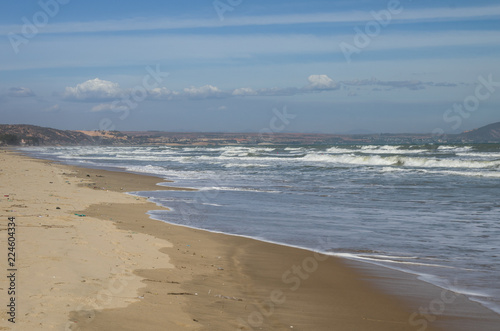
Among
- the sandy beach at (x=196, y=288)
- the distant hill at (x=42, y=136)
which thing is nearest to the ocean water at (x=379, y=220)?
the sandy beach at (x=196, y=288)

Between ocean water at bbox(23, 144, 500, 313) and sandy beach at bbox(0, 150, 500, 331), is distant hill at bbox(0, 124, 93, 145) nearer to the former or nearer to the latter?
ocean water at bbox(23, 144, 500, 313)

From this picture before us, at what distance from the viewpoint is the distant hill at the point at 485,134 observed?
115250 millimetres

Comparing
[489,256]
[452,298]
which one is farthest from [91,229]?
[489,256]

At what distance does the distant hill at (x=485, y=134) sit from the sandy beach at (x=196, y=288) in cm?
11850

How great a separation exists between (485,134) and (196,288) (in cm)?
13024

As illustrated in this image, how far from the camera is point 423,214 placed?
1313 centimetres

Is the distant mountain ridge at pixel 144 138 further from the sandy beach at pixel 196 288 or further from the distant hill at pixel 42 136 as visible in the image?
the sandy beach at pixel 196 288

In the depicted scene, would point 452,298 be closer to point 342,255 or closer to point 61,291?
point 342,255

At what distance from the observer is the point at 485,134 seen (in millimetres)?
121562

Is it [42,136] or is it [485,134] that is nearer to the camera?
[485,134]

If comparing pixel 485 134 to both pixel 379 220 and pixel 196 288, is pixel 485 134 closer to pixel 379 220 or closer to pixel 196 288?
pixel 379 220

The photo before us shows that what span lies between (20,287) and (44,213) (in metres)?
5.89

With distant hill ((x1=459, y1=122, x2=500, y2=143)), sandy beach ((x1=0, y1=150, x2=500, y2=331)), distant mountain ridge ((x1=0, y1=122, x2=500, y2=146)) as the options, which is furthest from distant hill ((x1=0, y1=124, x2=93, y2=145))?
sandy beach ((x1=0, y1=150, x2=500, y2=331))

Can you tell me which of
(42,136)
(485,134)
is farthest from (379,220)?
(42,136)
